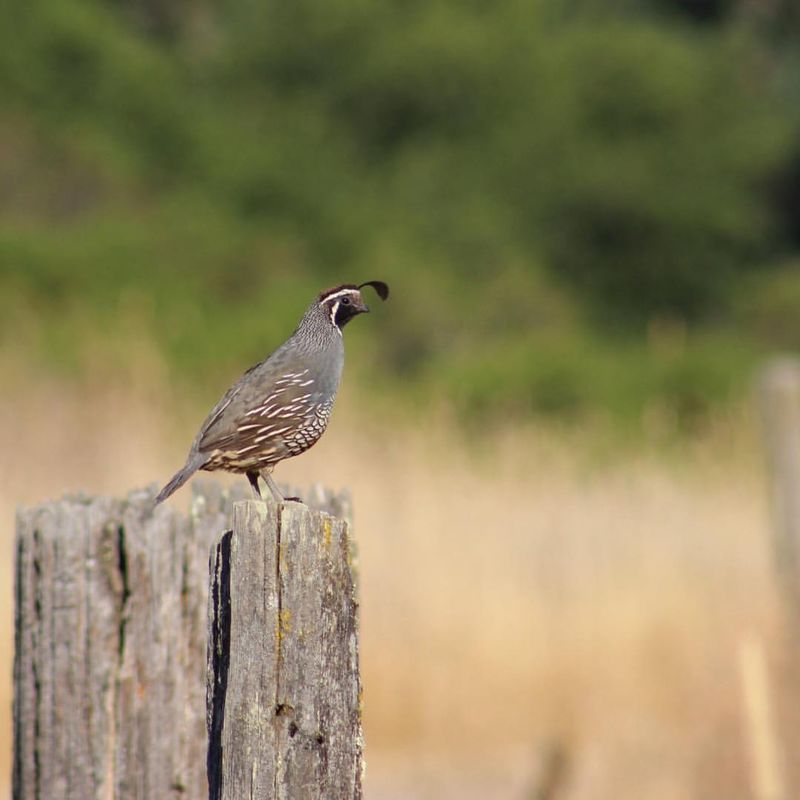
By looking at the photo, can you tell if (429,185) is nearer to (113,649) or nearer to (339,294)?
(339,294)

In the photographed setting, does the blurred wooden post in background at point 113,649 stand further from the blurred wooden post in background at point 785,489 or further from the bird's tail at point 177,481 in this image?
the blurred wooden post in background at point 785,489

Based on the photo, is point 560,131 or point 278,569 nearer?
point 278,569

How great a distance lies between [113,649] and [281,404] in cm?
47

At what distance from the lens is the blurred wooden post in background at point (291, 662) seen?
2014mm

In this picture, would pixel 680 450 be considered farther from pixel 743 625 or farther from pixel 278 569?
pixel 278 569

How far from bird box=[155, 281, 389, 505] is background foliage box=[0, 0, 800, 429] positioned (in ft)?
42.6

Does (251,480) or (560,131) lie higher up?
(560,131)

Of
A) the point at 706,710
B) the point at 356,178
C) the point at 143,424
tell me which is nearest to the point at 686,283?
the point at 356,178

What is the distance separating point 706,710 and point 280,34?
19.2 metres

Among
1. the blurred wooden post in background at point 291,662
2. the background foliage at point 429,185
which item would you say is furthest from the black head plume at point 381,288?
the background foliage at point 429,185

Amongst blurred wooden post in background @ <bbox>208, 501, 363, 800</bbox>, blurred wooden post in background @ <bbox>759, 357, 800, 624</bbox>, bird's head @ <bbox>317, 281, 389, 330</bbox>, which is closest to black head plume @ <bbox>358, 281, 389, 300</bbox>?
bird's head @ <bbox>317, 281, 389, 330</bbox>

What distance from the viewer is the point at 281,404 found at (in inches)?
108

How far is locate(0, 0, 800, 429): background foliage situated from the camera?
725 inches

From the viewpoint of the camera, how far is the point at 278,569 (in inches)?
80.2
